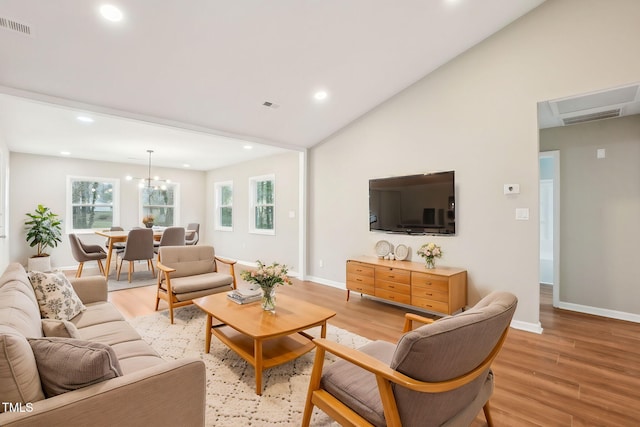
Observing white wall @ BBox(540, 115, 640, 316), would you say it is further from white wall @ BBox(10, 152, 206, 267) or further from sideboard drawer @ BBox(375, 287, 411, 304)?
white wall @ BBox(10, 152, 206, 267)

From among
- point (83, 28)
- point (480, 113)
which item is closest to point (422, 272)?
point (480, 113)

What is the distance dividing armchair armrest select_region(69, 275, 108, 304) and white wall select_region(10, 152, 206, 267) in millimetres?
5276

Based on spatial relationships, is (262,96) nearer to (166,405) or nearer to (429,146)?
(429,146)

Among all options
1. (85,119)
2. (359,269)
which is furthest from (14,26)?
(359,269)

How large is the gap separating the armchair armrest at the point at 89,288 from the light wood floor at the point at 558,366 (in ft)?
3.30

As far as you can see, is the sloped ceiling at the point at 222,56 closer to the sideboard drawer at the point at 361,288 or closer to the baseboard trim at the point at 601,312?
the sideboard drawer at the point at 361,288

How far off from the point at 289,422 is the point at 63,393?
1204 mm

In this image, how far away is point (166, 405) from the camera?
1.17m

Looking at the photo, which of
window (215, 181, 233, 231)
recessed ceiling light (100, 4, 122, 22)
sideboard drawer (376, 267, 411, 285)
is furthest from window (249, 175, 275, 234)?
recessed ceiling light (100, 4, 122, 22)

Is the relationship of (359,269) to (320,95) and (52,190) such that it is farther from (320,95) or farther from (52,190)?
(52,190)

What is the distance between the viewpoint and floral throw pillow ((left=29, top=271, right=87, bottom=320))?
7.00 feet

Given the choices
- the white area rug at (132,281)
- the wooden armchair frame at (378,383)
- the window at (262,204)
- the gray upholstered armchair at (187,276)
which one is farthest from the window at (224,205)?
the wooden armchair frame at (378,383)

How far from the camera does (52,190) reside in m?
6.58

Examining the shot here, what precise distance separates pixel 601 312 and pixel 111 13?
19.7 feet
